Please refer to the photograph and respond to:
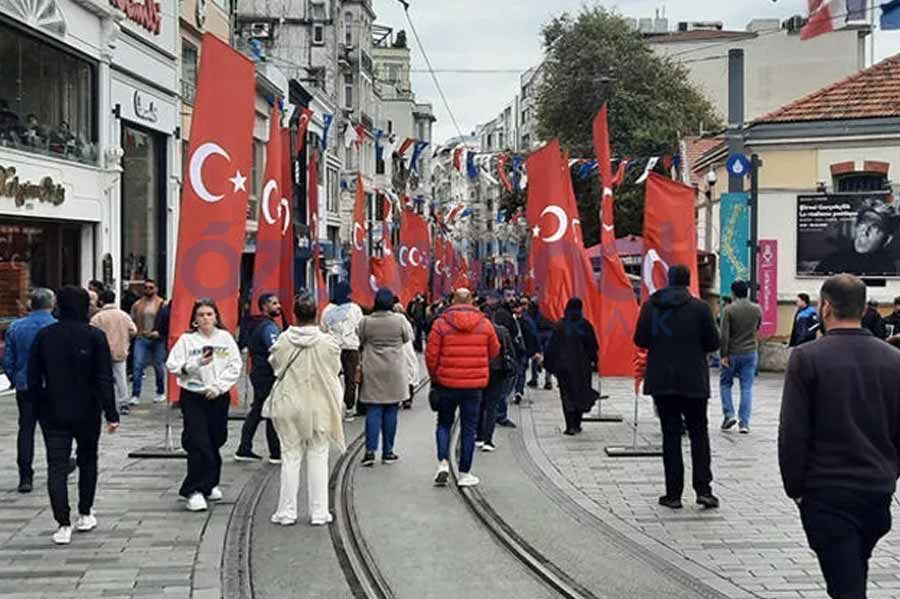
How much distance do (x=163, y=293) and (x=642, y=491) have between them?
67.0 ft

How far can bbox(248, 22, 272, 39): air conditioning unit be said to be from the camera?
59.1 metres

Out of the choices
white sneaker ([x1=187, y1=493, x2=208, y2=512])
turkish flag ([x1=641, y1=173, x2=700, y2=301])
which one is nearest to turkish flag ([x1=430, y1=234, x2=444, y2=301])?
turkish flag ([x1=641, y1=173, x2=700, y2=301])

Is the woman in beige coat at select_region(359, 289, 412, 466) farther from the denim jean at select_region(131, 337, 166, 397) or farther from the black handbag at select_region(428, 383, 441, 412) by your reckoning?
the denim jean at select_region(131, 337, 166, 397)

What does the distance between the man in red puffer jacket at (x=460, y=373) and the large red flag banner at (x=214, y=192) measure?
2.27 m

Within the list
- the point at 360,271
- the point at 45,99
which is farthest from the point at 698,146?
the point at 45,99

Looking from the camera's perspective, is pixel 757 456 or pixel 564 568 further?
pixel 757 456

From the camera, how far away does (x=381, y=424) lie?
11938 mm

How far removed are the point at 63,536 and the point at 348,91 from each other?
5782 centimetres

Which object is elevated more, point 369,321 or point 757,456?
point 369,321

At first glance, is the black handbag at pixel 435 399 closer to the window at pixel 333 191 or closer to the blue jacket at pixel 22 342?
the blue jacket at pixel 22 342

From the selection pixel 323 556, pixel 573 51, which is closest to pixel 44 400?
pixel 323 556

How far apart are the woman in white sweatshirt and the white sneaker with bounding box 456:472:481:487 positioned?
2.37m

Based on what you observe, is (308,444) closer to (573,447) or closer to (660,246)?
(573,447)

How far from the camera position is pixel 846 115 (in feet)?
80.2
